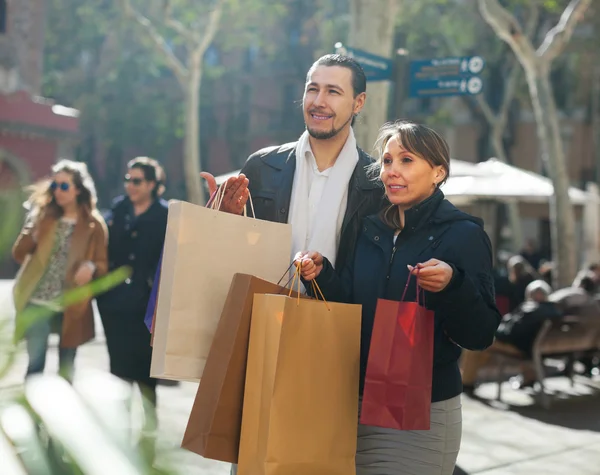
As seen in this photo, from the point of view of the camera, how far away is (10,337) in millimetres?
988

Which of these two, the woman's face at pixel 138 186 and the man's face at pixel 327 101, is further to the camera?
the woman's face at pixel 138 186

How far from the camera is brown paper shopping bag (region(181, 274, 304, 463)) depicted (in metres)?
2.25

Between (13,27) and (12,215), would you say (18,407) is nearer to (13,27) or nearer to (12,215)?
(12,215)

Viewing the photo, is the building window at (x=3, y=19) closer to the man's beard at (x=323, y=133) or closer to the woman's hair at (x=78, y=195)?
the woman's hair at (x=78, y=195)

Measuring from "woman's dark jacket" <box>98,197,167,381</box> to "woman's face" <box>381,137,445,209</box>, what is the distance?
10.6 ft

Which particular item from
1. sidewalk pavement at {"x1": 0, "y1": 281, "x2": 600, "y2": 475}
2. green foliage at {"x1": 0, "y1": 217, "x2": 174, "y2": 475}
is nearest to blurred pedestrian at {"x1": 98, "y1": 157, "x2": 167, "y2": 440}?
sidewalk pavement at {"x1": 0, "y1": 281, "x2": 600, "y2": 475}

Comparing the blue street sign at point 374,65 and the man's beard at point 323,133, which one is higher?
the blue street sign at point 374,65

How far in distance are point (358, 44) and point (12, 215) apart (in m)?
7.90

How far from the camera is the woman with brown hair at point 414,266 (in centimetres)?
253

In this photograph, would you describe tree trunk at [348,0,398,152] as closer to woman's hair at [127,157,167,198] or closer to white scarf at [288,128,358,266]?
woman's hair at [127,157,167,198]

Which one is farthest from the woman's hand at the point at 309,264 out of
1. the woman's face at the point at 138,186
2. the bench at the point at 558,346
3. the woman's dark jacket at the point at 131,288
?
the bench at the point at 558,346

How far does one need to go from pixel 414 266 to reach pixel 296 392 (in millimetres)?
517

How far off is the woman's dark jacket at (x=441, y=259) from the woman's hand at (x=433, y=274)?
101 millimetres

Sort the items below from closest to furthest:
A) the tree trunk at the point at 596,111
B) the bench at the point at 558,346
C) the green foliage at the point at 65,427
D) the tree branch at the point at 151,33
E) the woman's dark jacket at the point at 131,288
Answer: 1. the green foliage at the point at 65,427
2. the woman's dark jacket at the point at 131,288
3. the bench at the point at 558,346
4. the tree branch at the point at 151,33
5. the tree trunk at the point at 596,111
